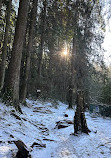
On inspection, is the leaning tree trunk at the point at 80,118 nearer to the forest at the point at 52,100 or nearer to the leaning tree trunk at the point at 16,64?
the forest at the point at 52,100

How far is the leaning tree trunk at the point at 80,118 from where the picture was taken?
4.94 meters

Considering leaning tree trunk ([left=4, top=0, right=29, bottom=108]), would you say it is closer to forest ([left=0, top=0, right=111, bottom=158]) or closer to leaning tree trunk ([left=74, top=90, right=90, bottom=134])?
forest ([left=0, top=0, right=111, bottom=158])

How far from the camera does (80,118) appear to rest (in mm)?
5121

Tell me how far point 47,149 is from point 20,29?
18.6 ft

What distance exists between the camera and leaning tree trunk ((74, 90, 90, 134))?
4.94 metres

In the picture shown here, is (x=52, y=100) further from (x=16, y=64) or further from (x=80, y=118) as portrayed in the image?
(x=80, y=118)

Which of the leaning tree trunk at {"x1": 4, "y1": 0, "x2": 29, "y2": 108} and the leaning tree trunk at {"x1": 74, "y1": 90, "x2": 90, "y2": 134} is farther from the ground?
the leaning tree trunk at {"x1": 4, "y1": 0, "x2": 29, "y2": 108}

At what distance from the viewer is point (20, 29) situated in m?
6.62

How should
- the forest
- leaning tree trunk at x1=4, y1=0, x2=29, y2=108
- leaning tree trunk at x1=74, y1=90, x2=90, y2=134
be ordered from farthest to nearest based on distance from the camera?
leaning tree trunk at x1=4, y1=0, x2=29, y2=108, leaning tree trunk at x1=74, y1=90, x2=90, y2=134, the forest

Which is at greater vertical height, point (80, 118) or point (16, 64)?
point (16, 64)

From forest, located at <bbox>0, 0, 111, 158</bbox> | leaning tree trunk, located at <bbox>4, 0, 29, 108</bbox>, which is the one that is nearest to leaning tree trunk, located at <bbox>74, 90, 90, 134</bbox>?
forest, located at <bbox>0, 0, 111, 158</bbox>

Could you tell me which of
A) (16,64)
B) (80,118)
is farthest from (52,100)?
(80,118)

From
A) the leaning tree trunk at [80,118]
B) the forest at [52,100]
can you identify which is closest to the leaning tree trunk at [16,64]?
the forest at [52,100]

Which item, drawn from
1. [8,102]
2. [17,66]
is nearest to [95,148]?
[8,102]
